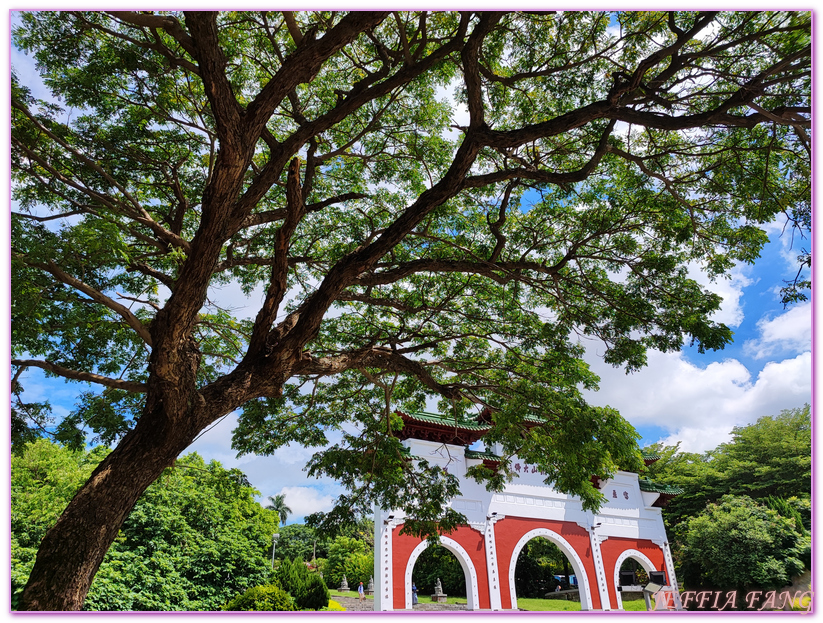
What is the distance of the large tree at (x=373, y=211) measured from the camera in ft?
11.5

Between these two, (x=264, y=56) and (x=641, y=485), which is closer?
(x=264, y=56)

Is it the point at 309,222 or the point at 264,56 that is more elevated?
the point at 264,56

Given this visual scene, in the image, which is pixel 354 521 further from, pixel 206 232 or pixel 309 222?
pixel 206 232

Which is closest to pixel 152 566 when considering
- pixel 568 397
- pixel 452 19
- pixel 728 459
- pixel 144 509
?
pixel 144 509

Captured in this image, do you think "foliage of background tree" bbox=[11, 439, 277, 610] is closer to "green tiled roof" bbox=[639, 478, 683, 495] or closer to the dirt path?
the dirt path

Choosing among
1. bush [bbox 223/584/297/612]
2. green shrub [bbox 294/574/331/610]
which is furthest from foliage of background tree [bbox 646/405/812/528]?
bush [bbox 223/584/297/612]

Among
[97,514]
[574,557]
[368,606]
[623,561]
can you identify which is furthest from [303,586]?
[97,514]

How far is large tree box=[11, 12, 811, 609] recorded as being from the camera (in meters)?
3.50

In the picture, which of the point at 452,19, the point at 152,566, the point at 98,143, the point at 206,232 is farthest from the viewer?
the point at 152,566

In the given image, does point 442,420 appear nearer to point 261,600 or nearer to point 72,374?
point 261,600

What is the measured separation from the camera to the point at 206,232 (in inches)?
133

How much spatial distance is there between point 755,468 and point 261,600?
654 inches

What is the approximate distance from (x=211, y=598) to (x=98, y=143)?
11.5m

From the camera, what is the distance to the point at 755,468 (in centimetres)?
1717
